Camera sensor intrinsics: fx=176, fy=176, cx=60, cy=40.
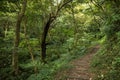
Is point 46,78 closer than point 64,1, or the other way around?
point 46,78

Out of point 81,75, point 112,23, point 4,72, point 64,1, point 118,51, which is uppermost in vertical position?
point 64,1

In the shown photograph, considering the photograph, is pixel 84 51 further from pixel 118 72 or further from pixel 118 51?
pixel 118 72

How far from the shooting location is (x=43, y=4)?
568 inches

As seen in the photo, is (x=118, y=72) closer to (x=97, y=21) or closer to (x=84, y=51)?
(x=84, y=51)

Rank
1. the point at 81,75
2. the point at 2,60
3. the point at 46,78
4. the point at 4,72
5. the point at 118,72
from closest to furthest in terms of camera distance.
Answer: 1. the point at 118,72
2. the point at 81,75
3. the point at 46,78
4. the point at 4,72
5. the point at 2,60

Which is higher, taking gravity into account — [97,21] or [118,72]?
[97,21]

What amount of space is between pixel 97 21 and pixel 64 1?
1841 cm

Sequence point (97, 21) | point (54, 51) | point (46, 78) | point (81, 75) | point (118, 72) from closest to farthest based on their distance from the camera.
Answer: point (118, 72) → point (81, 75) → point (46, 78) → point (54, 51) → point (97, 21)

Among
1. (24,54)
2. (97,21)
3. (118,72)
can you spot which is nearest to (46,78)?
(118,72)

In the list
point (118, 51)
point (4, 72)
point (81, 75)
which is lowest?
point (4, 72)

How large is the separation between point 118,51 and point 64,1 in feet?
17.7

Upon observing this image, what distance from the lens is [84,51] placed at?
16.0m

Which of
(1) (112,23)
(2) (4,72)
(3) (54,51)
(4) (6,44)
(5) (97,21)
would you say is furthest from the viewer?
(5) (97,21)

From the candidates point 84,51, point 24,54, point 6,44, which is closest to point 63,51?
point 84,51
